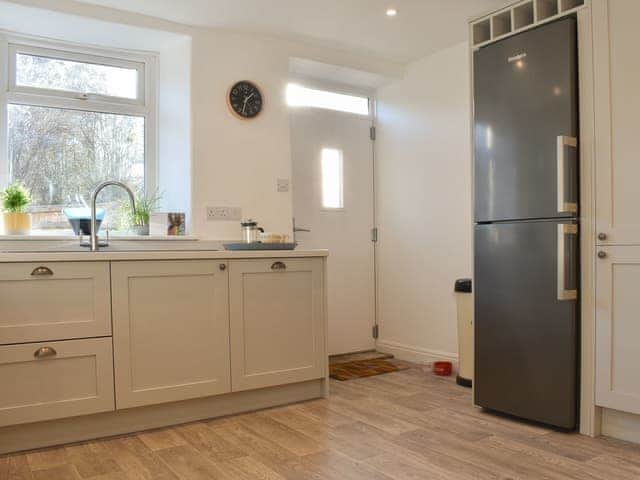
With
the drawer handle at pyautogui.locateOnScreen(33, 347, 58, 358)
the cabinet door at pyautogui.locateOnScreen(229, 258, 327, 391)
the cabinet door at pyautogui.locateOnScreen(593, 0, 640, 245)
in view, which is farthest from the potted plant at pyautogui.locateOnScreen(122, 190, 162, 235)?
the cabinet door at pyautogui.locateOnScreen(593, 0, 640, 245)

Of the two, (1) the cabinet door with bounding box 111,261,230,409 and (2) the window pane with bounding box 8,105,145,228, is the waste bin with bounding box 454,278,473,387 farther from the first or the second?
(2) the window pane with bounding box 8,105,145,228

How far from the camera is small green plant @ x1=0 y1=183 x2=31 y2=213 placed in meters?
3.13

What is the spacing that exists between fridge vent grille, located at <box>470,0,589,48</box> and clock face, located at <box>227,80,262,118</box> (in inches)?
58.3

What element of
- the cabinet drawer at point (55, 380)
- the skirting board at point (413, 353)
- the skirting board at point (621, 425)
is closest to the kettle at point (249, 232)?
the cabinet drawer at point (55, 380)

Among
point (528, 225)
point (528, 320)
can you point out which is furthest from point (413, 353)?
point (528, 225)

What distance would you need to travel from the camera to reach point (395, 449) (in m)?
2.39

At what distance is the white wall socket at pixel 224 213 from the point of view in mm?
3600

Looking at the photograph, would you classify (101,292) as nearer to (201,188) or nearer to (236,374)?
(236,374)

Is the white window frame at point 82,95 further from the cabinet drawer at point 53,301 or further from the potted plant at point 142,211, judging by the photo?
the cabinet drawer at point 53,301

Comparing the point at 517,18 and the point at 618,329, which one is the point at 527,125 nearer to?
the point at 517,18

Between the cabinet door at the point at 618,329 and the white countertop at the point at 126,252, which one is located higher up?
the white countertop at the point at 126,252

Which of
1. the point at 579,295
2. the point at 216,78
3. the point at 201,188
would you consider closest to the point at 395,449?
the point at 579,295

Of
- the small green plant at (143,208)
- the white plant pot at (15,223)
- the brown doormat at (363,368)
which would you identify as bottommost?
the brown doormat at (363,368)

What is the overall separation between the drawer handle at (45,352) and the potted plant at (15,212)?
1.02 metres
